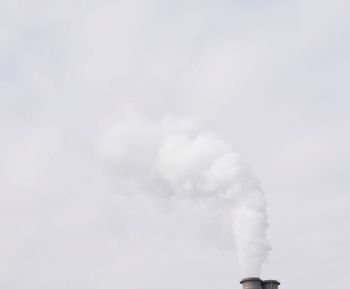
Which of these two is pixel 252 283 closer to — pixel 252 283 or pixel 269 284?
pixel 252 283

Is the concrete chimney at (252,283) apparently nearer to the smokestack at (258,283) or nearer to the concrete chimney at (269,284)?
the smokestack at (258,283)

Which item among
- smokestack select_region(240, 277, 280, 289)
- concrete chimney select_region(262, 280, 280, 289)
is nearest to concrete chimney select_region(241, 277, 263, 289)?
smokestack select_region(240, 277, 280, 289)

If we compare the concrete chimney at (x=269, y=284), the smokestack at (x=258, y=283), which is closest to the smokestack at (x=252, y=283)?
the smokestack at (x=258, y=283)

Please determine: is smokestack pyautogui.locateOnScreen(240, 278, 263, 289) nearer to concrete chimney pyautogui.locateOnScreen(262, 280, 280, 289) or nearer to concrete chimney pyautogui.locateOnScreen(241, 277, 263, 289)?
concrete chimney pyautogui.locateOnScreen(241, 277, 263, 289)

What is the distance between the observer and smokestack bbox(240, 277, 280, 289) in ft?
83.3

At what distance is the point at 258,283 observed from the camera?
83.6 feet

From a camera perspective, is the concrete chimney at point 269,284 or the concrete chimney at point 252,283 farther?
the concrete chimney at point 269,284

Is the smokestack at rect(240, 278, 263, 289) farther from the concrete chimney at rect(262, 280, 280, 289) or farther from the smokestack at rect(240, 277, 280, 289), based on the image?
the concrete chimney at rect(262, 280, 280, 289)

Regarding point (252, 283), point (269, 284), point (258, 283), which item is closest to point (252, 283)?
point (252, 283)

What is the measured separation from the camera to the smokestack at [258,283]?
83.3 ft

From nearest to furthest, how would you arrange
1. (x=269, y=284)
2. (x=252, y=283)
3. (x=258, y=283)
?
(x=252, y=283) < (x=258, y=283) < (x=269, y=284)

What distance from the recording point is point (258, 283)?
83.6 feet

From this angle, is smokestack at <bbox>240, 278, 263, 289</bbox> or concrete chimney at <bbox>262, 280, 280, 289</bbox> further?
concrete chimney at <bbox>262, 280, 280, 289</bbox>

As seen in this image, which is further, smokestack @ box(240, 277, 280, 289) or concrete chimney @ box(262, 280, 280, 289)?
concrete chimney @ box(262, 280, 280, 289)
